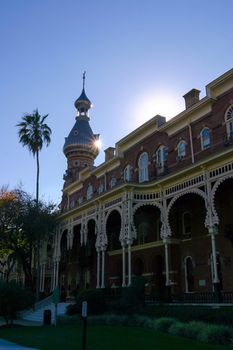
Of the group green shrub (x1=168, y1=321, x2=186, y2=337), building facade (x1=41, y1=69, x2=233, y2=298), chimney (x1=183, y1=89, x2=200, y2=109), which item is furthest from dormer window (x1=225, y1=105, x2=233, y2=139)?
green shrub (x1=168, y1=321, x2=186, y2=337)

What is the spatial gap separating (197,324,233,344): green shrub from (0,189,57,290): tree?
23.2 m

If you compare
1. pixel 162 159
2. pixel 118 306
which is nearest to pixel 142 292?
pixel 118 306

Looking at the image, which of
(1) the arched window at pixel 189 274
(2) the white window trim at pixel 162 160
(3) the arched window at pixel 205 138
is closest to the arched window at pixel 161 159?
(2) the white window trim at pixel 162 160

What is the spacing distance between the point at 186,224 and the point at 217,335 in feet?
45.8

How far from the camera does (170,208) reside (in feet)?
81.9

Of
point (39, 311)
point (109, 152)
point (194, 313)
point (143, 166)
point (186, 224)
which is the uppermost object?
point (109, 152)

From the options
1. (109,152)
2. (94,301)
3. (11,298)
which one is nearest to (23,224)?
(109,152)

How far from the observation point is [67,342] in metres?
14.3

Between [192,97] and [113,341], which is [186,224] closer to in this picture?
[192,97]

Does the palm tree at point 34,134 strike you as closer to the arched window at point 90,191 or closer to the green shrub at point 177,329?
the arched window at point 90,191

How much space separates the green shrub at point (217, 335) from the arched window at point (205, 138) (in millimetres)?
14558

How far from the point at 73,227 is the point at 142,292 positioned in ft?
44.1

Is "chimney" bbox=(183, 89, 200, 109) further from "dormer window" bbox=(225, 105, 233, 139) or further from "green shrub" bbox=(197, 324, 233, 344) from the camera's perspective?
"green shrub" bbox=(197, 324, 233, 344)

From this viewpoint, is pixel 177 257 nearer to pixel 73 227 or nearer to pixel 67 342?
pixel 73 227
